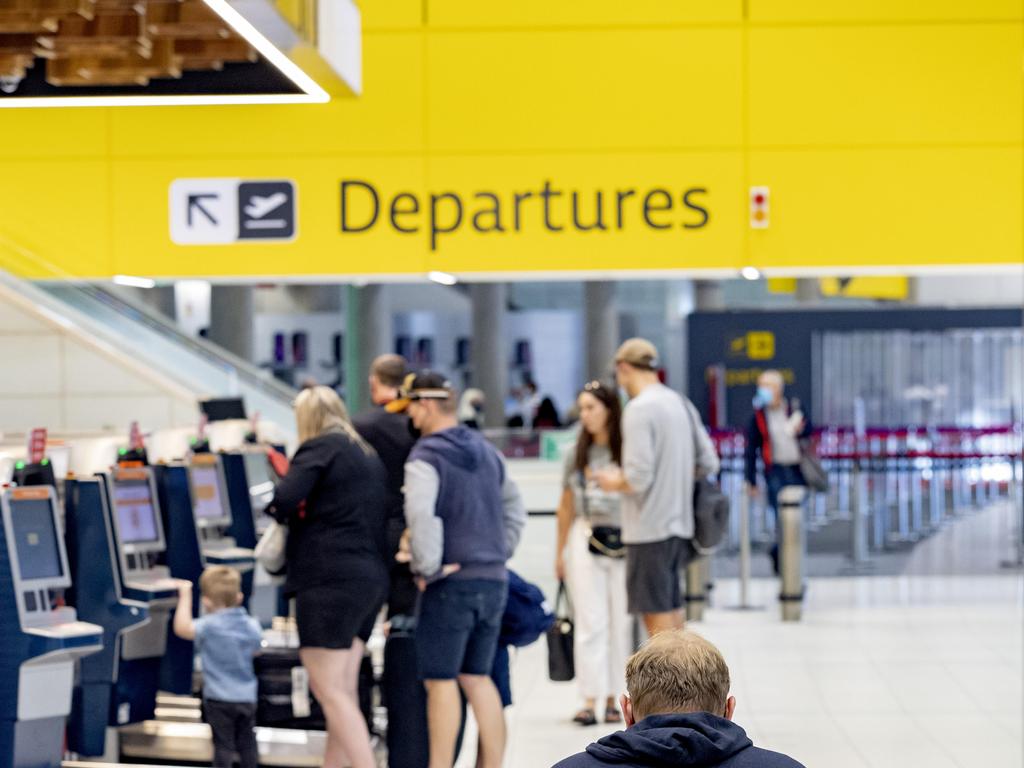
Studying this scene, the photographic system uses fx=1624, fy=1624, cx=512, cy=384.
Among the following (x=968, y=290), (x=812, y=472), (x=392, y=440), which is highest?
(x=968, y=290)

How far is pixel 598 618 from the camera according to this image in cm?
652

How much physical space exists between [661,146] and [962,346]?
7.83m

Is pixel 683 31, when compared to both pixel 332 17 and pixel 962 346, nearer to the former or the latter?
pixel 332 17

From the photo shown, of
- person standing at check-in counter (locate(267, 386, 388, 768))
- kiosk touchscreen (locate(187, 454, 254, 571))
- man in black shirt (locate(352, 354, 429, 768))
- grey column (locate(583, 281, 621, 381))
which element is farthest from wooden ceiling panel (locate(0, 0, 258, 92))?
grey column (locate(583, 281, 621, 381))

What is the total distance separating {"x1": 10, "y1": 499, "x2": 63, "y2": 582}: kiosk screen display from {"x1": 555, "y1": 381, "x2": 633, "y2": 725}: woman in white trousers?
2127 mm

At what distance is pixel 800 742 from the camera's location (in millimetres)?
6180

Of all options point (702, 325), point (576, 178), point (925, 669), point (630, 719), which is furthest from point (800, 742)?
point (702, 325)

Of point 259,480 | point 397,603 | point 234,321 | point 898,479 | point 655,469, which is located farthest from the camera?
point 234,321

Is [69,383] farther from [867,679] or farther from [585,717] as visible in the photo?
[867,679]

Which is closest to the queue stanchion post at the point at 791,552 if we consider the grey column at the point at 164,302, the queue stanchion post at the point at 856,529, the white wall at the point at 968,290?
the queue stanchion post at the point at 856,529

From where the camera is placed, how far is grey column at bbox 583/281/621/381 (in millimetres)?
27094

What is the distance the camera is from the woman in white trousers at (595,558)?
6250 mm

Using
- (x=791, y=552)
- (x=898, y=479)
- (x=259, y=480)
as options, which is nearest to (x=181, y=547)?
(x=259, y=480)

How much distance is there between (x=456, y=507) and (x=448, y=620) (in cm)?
35
